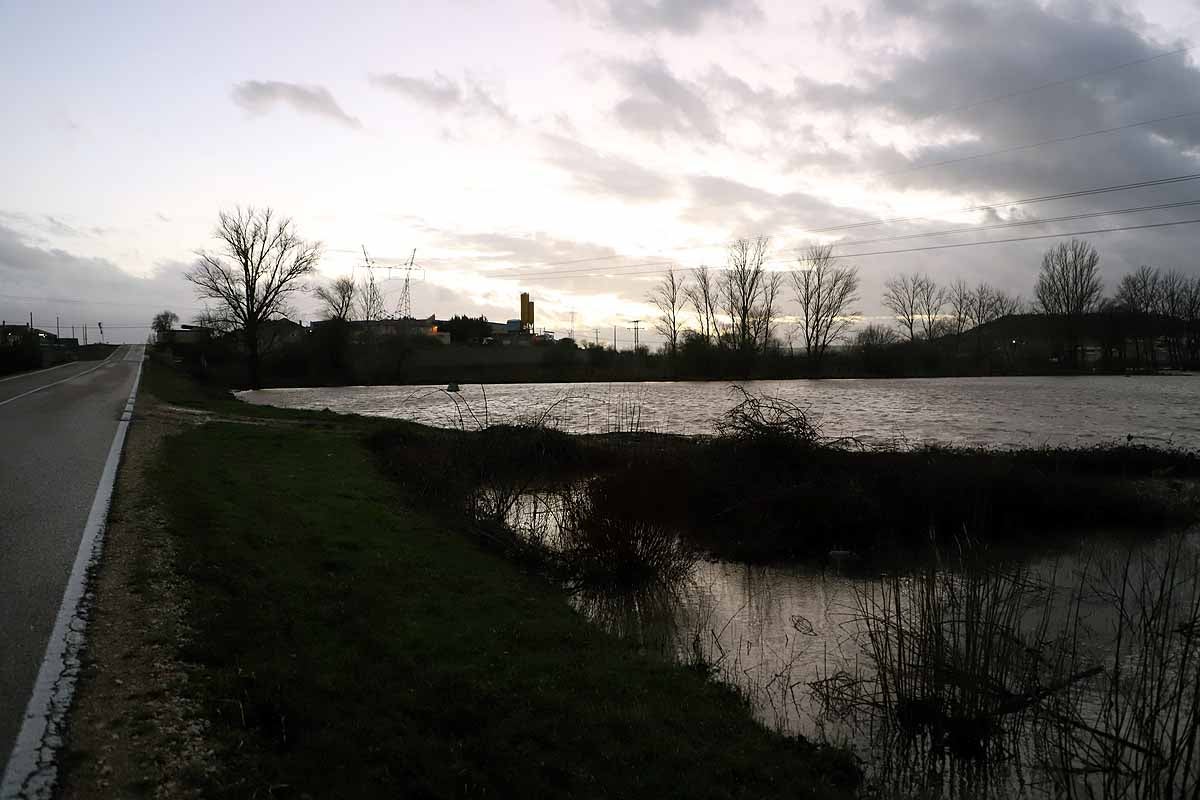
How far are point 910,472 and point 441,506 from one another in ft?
33.0

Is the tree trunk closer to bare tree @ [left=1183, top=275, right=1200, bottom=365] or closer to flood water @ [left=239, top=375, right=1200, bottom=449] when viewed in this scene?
flood water @ [left=239, top=375, right=1200, bottom=449]

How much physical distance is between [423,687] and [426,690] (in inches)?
2.2

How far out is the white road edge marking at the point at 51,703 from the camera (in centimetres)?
392

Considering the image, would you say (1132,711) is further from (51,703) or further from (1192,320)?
(1192,320)

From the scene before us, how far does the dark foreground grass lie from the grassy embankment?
2 cm

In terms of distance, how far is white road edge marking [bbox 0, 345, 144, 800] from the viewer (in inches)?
154

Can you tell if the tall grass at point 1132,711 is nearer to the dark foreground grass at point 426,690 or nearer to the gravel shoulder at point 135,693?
the dark foreground grass at point 426,690

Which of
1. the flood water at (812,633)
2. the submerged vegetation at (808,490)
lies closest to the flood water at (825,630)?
the flood water at (812,633)

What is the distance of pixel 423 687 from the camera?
A: 618 centimetres

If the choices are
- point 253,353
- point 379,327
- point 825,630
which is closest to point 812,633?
point 825,630

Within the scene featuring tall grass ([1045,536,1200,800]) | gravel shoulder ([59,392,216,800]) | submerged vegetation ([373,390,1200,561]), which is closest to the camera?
gravel shoulder ([59,392,216,800])

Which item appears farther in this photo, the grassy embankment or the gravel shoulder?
the grassy embankment

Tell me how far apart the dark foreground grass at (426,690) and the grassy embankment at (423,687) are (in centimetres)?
2

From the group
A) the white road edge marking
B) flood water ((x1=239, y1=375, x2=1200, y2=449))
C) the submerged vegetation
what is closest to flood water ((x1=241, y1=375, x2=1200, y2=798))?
the submerged vegetation
